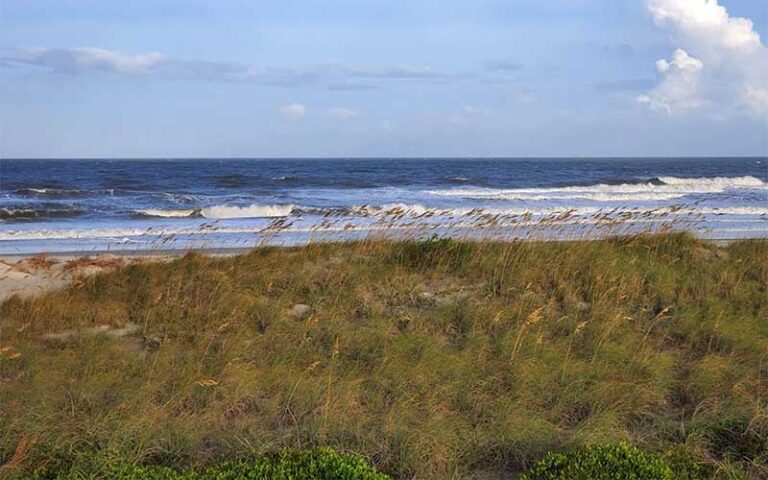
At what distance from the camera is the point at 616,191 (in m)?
40.1

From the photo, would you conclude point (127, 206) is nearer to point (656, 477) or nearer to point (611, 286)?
point (611, 286)

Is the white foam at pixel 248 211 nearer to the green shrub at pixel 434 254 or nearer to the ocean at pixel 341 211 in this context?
the ocean at pixel 341 211

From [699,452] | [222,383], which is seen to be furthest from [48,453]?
[699,452]

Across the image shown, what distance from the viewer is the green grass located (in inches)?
200

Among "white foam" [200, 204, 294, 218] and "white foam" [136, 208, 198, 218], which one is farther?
"white foam" [200, 204, 294, 218]

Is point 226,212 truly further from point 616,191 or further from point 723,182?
point 723,182

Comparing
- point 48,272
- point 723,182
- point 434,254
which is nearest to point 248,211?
point 48,272

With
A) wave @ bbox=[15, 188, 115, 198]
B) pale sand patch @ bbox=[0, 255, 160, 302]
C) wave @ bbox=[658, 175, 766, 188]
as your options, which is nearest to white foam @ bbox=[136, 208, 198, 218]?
wave @ bbox=[15, 188, 115, 198]

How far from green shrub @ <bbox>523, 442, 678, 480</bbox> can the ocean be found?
18.2 ft

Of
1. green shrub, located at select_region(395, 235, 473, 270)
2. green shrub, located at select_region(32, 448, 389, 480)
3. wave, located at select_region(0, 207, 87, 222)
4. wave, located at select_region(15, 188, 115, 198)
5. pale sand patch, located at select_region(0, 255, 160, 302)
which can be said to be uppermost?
green shrub, located at select_region(395, 235, 473, 270)

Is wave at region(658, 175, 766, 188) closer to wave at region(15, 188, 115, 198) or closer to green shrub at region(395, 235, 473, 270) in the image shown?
wave at region(15, 188, 115, 198)

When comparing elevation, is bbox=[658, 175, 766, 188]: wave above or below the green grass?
above

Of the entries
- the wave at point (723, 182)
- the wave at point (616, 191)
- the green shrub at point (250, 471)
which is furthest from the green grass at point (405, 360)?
the wave at point (723, 182)

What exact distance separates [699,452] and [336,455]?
7.70 ft
